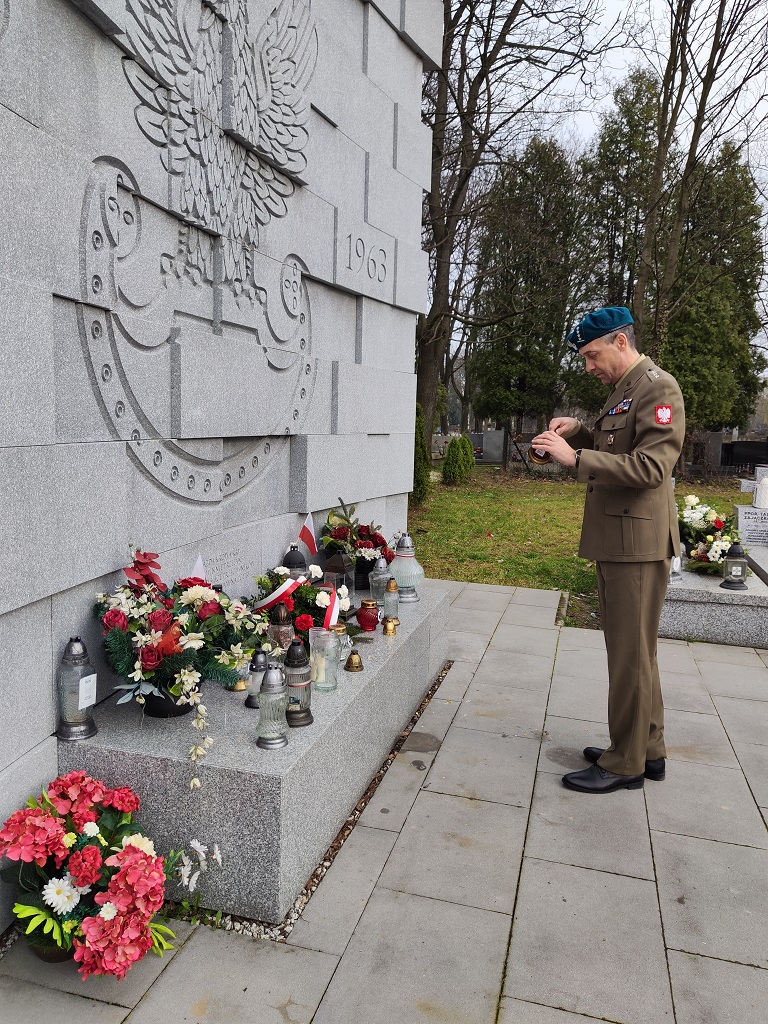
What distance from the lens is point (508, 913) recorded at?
8.70ft

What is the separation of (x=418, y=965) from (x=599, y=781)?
146 centimetres

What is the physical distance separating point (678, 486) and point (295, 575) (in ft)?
54.3

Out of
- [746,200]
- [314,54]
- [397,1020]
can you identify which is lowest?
[397,1020]

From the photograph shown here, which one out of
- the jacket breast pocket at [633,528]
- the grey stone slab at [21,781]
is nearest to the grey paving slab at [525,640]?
the jacket breast pocket at [633,528]

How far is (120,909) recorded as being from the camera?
2.21 metres

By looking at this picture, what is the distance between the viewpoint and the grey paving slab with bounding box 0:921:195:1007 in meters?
2.23

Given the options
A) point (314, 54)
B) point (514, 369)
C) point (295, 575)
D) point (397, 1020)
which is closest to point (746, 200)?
point (514, 369)

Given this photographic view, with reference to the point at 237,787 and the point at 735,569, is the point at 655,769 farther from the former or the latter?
the point at 735,569

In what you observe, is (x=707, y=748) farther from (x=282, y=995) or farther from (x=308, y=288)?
(x=308, y=288)

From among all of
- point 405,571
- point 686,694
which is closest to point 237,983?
point 405,571

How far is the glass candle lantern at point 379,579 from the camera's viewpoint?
4570mm

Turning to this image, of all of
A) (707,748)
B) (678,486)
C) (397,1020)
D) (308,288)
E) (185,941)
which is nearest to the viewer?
(397,1020)

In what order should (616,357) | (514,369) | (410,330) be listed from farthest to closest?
(514,369), (410,330), (616,357)

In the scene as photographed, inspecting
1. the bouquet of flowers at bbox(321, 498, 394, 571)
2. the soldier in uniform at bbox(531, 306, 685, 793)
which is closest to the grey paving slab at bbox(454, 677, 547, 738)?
the soldier in uniform at bbox(531, 306, 685, 793)
